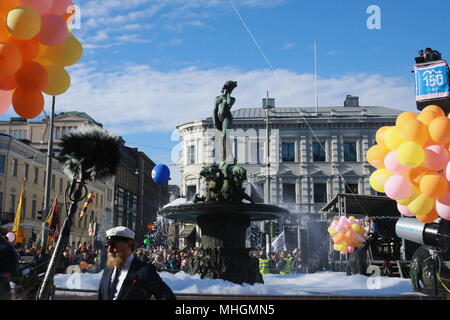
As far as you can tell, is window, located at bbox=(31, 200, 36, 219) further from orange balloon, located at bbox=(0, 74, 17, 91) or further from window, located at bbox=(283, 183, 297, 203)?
orange balloon, located at bbox=(0, 74, 17, 91)

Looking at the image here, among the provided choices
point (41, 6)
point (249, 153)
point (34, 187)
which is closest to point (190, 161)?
Result: point (249, 153)

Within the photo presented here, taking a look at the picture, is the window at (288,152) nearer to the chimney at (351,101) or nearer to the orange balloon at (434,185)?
the chimney at (351,101)

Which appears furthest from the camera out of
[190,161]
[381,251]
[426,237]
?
[190,161]

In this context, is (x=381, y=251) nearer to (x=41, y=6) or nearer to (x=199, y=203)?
(x=199, y=203)

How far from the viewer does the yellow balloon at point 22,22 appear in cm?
522

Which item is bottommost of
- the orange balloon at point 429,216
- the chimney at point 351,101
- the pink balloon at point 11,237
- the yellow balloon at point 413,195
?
the pink balloon at point 11,237

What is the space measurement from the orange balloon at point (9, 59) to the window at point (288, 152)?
42419 mm

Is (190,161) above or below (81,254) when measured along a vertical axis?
above

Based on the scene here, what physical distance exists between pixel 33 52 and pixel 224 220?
6862 mm

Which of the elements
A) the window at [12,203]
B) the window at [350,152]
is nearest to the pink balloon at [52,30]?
the window at [350,152]

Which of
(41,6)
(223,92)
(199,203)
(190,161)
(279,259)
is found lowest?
(279,259)

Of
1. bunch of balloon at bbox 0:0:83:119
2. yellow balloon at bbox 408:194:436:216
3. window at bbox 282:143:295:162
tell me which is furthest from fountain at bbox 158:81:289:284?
window at bbox 282:143:295:162
